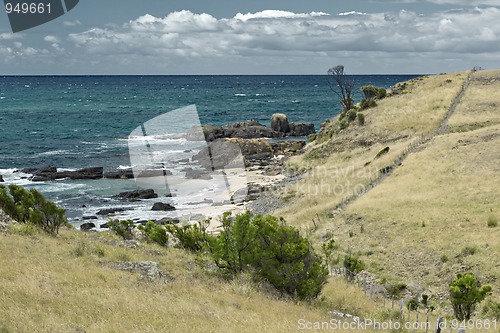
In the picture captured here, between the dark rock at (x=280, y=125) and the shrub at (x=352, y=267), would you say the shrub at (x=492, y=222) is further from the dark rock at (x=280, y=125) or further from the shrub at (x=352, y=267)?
the dark rock at (x=280, y=125)

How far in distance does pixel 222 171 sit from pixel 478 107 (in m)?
31.7

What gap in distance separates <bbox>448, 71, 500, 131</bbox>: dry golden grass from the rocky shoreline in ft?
64.8

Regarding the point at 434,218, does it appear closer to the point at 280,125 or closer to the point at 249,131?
the point at 249,131

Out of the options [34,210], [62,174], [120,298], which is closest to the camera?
[120,298]

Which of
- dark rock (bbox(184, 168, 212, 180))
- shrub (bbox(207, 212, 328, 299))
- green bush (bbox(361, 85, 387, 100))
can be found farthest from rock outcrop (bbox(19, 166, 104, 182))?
shrub (bbox(207, 212, 328, 299))

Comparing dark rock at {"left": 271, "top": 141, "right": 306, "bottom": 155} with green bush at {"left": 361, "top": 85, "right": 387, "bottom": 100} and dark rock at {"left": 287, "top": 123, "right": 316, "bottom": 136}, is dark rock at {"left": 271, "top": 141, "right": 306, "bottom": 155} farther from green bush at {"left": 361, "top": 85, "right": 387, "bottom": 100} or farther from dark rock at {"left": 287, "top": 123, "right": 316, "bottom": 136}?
dark rock at {"left": 287, "top": 123, "right": 316, "bottom": 136}

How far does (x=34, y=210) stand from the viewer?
22.1 metres

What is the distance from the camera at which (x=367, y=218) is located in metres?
31.5

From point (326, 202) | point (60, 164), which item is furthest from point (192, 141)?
point (326, 202)

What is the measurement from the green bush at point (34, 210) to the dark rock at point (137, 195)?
28.2 m

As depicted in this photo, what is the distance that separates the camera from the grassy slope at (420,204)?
24500 millimetres

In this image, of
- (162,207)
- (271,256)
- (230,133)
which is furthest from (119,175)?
(271,256)

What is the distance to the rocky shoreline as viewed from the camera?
152 feet

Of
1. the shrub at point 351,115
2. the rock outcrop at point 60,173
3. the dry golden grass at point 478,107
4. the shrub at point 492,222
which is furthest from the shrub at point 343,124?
the shrub at point 492,222
